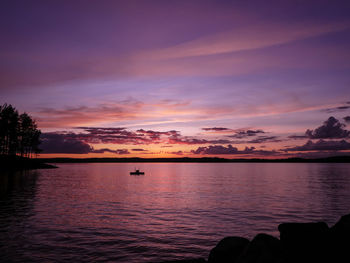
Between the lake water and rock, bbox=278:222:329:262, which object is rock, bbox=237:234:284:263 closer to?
rock, bbox=278:222:329:262

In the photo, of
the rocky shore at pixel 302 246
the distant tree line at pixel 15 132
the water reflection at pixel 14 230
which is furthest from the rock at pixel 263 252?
the distant tree line at pixel 15 132

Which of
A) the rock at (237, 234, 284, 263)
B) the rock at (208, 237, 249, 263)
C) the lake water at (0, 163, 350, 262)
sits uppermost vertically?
the rock at (237, 234, 284, 263)

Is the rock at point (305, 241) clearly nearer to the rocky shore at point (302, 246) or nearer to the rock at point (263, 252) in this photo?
the rocky shore at point (302, 246)

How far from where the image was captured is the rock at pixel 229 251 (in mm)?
10785

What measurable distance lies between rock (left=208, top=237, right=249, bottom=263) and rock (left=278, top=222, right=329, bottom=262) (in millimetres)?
1892

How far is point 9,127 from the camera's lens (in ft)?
362

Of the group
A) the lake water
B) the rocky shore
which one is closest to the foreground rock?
the rocky shore

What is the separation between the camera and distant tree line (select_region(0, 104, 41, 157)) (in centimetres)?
10894

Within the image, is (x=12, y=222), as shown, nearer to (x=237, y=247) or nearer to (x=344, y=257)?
(x=237, y=247)

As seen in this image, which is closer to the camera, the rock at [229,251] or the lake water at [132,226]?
the rock at [229,251]

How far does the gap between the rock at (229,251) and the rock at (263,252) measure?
1.80m

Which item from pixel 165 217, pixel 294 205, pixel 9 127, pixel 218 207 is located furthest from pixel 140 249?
pixel 9 127

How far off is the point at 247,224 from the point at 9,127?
366 feet

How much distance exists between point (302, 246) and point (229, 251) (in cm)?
287
